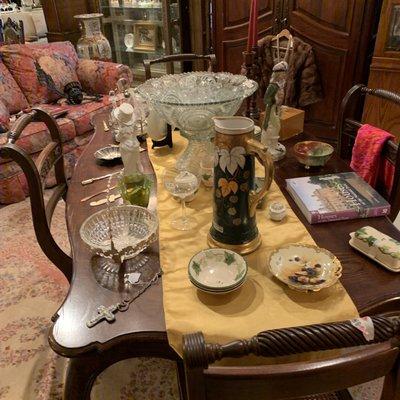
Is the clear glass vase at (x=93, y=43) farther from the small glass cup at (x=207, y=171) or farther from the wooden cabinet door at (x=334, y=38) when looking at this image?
the small glass cup at (x=207, y=171)

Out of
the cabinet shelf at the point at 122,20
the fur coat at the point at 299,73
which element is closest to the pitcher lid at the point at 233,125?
the fur coat at the point at 299,73

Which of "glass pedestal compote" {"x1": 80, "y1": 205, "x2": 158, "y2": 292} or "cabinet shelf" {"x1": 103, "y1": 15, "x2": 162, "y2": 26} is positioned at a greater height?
"cabinet shelf" {"x1": 103, "y1": 15, "x2": 162, "y2": 26}

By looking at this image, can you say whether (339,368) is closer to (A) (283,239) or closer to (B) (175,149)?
(A) (283,239)

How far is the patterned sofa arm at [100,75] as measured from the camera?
317 centimetres

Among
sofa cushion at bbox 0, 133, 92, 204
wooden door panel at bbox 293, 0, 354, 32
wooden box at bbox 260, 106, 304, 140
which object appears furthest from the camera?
wooden door panel at bbox 293, 0, 354, 32

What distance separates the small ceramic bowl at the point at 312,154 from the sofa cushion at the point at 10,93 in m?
2.42

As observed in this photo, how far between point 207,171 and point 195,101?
23 centimetres

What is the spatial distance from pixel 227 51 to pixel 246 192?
2833mm

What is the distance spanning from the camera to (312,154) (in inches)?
52.4

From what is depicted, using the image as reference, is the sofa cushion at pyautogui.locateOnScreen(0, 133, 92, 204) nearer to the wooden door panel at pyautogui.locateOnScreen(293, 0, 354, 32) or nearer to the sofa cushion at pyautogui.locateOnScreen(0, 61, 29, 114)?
the sofa cushion at pyautogui.locateOnScreen(0, 61, 29, 114)

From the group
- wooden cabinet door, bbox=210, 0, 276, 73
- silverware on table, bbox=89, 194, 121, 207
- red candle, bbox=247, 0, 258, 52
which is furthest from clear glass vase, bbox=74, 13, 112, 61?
silverware on table, bbox=89, 194, 121, 207

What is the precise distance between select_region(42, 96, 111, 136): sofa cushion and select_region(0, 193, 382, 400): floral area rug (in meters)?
1.00

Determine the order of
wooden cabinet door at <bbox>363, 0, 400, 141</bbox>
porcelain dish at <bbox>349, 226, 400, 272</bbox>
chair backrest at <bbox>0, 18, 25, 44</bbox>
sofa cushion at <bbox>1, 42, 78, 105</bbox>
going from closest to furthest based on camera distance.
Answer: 1. porcelain dish at <bbox>349, 226, 400, 272</bbox>
2. wooden cabinet door at <bbox>363, 0, 400, 141</bbox>
3. sofa cushion at <bbox>1, 42, 78, 105</bbox>
4. chair backrest at <bbox>0, 18, 25, 44</bbox>

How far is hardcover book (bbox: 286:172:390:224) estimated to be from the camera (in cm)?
105
